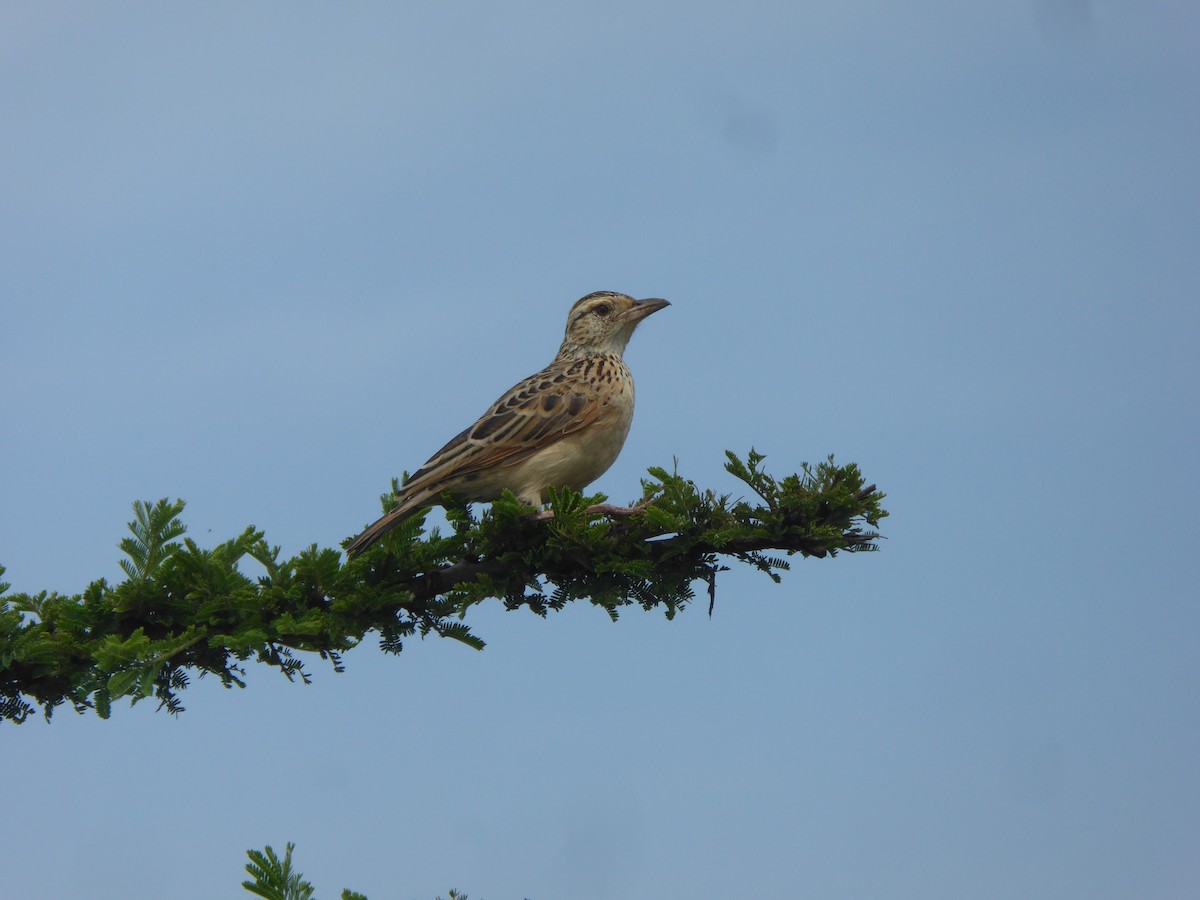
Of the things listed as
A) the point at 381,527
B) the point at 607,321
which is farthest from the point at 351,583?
the point at 607,321

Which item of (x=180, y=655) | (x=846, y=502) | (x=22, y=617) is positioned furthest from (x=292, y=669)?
(x=846, y=502)

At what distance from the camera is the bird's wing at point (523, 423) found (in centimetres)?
914

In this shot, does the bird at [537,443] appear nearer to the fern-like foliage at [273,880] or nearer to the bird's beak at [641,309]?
the bird's beak at [641,309]

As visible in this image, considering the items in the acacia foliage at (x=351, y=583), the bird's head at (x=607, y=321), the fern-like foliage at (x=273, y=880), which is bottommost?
the fern-like foliage at (x=273, y=880)

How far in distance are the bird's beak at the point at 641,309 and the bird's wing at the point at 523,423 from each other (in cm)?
104

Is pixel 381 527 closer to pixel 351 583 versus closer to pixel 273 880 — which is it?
pixel 351 583

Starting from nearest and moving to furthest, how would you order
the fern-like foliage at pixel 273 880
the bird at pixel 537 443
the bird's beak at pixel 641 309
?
the fern-like foliage at pixel 273 880
the bird at pixel 537 443
the bird's beak at pixel 641 309

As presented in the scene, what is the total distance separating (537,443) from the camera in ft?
30.5

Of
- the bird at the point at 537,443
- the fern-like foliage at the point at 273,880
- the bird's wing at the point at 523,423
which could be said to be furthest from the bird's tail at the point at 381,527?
the fern-like foliage at the point at 273,880

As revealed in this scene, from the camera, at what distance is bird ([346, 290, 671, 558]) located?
912 centimetres

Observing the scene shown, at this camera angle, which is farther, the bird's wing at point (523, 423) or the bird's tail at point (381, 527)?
the bird's wing at point (523, 423)

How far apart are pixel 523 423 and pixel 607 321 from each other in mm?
1940

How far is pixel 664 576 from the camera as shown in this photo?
23.7 feet

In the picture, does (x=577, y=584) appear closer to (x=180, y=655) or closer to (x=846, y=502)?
(x=846, y=502)
